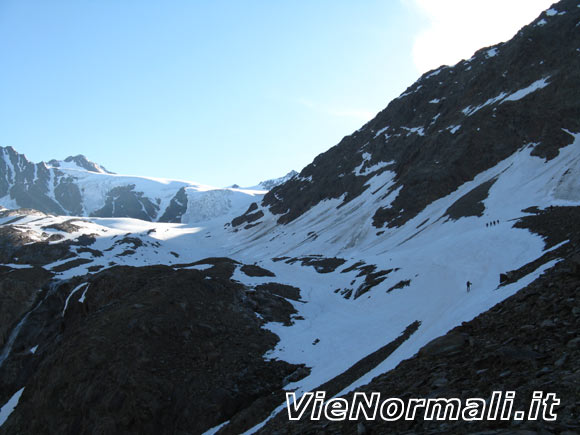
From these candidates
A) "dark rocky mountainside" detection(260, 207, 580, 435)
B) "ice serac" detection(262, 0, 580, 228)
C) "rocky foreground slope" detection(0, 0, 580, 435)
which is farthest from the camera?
"ice serac" detection(262, 0, 580, 228)

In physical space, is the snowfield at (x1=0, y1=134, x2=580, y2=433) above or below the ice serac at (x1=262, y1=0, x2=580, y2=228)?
below

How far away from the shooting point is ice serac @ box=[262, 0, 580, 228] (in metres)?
77.6

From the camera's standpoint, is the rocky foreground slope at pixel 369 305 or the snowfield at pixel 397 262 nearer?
the rocky foreground slope at pixel 369 305

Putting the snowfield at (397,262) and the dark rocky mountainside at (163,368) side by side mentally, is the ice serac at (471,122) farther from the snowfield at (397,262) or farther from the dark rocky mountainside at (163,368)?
the dark rocky mountainside at (163,368)

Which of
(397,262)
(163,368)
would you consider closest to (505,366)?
(163,368)

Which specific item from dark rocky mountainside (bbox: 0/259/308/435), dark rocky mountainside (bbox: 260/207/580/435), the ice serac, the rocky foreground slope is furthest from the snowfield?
the ice serac

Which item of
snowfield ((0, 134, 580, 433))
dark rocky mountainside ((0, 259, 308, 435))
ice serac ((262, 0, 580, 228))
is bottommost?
snowfield ((0, 134, 580, 433))

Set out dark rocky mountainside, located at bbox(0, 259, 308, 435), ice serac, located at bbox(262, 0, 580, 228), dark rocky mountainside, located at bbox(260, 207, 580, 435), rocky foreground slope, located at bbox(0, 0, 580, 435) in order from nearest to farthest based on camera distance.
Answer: dark rocky mountainside, located at bbox(260, 207, 580, 435)
rocky foreground slope, located at bbox(0, 0, 580, 435)
dark rocky mountainside, located at bbox(0, 259, 308, 435)
ice serac, located at bbox(262, 0, 580, 228)

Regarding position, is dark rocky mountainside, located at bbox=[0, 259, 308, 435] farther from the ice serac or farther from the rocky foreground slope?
the ice serac

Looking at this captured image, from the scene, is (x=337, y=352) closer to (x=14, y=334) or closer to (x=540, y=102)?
(x=14, y=334)

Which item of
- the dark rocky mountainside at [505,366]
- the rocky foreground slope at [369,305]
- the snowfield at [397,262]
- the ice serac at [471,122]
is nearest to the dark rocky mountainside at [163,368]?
the rocky foreground slope at [369,305]

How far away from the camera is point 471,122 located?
91500mm

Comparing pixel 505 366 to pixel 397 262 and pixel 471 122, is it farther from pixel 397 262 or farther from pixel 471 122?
pixel 471 122

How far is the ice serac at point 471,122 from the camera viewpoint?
7756cm
